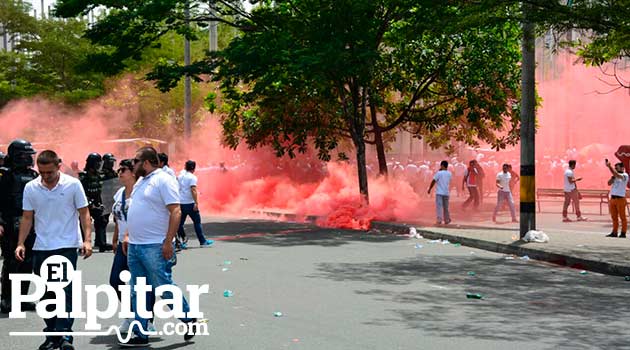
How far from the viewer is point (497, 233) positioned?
1756 cm

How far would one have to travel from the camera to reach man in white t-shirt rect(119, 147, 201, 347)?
6906 millimetres

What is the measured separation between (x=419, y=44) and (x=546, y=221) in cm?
643

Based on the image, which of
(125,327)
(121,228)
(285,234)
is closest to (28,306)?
(121,228)

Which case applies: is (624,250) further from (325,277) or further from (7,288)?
(7,288)

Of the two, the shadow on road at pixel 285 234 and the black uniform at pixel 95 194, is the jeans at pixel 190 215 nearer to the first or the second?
the black uniform at pixel 95 194

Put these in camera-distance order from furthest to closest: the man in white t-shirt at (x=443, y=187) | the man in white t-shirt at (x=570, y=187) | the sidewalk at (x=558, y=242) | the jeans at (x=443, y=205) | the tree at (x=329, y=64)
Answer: the man in white t-shirt at (x=570, y=187) < the tree at (x=329, y=64) < the jeans at (x=443, y=205) < the man in white t-shirt at (x=443, y=187) < the sidewalk at (x=558, y=242)

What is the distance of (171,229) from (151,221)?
21 centimetres

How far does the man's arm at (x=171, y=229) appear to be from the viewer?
682cm

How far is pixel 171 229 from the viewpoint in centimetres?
682

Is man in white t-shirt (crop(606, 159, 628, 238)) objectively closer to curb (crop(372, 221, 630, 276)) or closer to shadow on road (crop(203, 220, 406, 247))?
curb (crop(372, 221, 630, 276))

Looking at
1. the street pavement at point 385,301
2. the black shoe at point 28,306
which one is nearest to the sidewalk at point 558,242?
the street pavement at point 385,301

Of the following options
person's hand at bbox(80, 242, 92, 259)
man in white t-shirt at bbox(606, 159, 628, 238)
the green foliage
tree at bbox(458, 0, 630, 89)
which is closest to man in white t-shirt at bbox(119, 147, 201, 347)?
person's hand at bbox(80, 242, 92, 259)

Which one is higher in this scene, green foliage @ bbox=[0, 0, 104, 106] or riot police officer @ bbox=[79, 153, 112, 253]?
green foliage @ bbox=[0, 0, 104, 106]

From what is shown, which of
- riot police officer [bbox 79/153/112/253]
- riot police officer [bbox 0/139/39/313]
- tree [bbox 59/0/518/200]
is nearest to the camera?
riot police officer [bbox 0/139/39/313]
